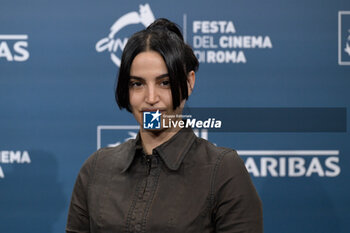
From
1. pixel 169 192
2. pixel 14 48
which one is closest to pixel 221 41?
pixel 14 48

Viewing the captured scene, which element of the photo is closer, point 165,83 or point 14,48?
point 165,83

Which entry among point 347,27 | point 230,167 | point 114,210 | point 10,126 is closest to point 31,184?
point 10,126

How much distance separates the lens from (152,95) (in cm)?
97

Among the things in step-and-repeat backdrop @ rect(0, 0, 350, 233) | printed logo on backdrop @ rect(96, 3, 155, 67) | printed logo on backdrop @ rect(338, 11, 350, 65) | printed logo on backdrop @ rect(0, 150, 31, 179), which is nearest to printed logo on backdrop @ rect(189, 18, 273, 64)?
step-and-repeat backdrop @ rect(0, 0, 350, 233)

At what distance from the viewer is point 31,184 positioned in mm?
1972

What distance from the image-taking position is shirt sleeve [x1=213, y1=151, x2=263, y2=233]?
0.91 meters

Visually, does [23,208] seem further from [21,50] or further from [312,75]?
[312,75]

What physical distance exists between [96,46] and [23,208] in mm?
767

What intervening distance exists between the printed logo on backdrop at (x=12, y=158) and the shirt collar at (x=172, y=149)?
1.06 metres

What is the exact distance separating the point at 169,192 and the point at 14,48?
128 cm

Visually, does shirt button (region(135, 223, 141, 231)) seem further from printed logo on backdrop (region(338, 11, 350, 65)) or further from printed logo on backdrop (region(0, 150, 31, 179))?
printed logo on backdrop (region(338, 11, 350, 65))

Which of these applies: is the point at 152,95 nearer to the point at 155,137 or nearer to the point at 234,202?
the point at 155,137

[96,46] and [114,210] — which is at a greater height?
[96,46]

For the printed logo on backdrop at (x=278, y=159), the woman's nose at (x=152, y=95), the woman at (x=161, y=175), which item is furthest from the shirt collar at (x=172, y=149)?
the printed logo on backdrop at (x=278, y=159)
